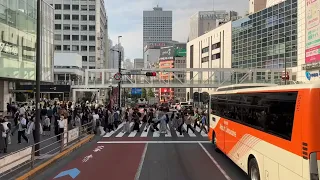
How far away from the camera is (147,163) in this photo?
14.2 m

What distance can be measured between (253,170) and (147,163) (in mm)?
5191

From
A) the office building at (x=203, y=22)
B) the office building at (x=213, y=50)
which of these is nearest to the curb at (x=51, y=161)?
the office building at (x=213, y=50)

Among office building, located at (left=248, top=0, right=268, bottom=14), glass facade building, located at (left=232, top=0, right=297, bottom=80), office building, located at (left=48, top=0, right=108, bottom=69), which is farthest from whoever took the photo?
office building, located at (left=48, top=0, right=108, bottom=69)

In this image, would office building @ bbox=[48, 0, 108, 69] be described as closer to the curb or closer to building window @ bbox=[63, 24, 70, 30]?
building window @ bbox=[63, 24, 70, 30]

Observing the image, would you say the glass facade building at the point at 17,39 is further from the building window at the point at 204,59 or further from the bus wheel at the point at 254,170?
the building window at the point at 204,59

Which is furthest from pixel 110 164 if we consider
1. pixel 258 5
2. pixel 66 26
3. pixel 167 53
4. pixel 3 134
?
pixel 167 53

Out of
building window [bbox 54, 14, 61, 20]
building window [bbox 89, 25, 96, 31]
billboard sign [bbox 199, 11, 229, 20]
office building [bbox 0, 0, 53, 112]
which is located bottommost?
office building [bbox 0, 0, 53, 112]

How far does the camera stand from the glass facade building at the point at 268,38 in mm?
69500

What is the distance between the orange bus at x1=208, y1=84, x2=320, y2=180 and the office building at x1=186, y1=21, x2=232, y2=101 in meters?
72.2

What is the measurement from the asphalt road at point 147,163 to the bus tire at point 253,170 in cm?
130

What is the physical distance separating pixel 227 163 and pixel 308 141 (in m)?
8.00

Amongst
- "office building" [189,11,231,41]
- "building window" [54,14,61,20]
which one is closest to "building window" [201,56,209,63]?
"office building" [189,11,231,41]

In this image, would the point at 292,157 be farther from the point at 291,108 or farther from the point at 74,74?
the point at 74,74

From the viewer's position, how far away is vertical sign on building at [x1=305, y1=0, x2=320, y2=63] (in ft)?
188
